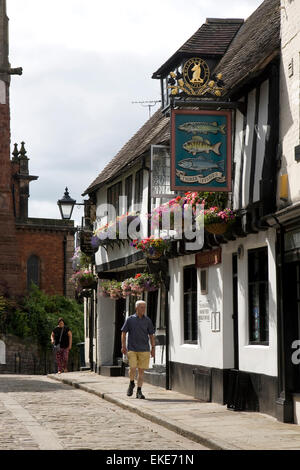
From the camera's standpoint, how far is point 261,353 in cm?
1393

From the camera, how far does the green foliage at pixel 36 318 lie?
43.6 metres

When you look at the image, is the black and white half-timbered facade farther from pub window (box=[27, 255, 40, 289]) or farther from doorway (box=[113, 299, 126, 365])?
pub window (box=[27, 255, 40, 289])

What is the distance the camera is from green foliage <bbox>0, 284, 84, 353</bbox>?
43625mm

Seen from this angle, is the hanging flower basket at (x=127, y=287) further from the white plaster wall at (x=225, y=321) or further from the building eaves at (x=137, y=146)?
the building eaves at (x=137, y=146)

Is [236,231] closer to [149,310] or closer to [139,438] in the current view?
[139,438]

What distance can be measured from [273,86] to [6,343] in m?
31.2

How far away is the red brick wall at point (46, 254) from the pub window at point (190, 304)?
124ft

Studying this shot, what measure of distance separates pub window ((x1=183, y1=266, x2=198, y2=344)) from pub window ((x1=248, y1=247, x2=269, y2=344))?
134 inches

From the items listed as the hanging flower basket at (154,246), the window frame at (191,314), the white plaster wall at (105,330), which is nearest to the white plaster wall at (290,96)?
the window frame at (191,314)

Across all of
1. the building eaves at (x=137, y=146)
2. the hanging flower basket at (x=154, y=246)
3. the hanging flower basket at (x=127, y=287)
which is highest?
the building eaves at (x=137, y=146)

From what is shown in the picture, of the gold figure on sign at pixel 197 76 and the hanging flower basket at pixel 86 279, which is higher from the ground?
the gold figure on sign at pixel 197 76

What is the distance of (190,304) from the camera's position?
18.5m

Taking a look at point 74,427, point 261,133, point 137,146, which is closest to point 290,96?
point 261,133

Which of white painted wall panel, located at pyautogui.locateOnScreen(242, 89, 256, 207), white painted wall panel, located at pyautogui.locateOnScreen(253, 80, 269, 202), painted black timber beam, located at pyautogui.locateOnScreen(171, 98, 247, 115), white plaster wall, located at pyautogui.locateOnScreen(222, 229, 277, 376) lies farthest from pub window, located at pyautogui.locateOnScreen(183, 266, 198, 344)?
white painted wall panel, located at pyautogui.locateOnScreen(253, 80, 269, 202)
